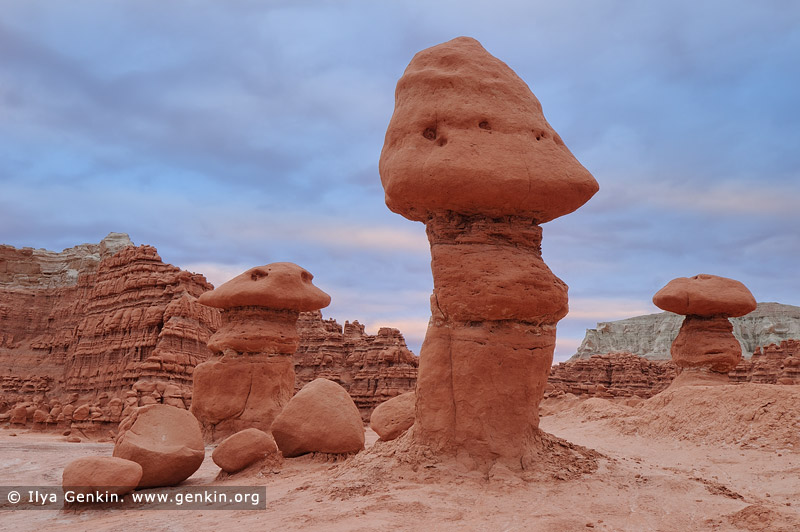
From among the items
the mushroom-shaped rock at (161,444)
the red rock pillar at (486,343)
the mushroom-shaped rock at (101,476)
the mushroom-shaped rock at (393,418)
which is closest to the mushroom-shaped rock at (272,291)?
the mushroom-shaped rock at (161,444)

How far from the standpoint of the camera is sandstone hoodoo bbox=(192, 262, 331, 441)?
1169 centimetres

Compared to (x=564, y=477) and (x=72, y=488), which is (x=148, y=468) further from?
(x=564, y=477)

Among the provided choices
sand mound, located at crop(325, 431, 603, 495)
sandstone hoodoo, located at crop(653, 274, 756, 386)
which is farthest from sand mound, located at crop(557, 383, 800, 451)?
sand mound, located at crop(325, 431, 603, 495)

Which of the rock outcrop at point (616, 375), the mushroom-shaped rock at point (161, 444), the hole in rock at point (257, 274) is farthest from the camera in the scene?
the rock outcrop at point (616, 375)

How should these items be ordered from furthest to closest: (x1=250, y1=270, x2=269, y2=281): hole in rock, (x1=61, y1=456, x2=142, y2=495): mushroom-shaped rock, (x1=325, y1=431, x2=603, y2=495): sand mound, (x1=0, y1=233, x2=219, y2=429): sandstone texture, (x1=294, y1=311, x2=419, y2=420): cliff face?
(x1=294, y1=311, x2=419, y2=420): cliff face → (x1=0, y1=233, x2=219, y2=429): sandstone texture → (x1=250, y1=270, x2=269, y2=281): hole in rock → (x1=61, y1=456, x2=142, y2=495): mushroom-shaped rock → (x1=325, y1=431, x2=603, y2=495): sand mound

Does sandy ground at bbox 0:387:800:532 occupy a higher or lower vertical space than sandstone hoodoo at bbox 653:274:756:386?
lower

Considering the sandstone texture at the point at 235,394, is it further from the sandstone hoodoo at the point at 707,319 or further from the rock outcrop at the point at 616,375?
the rock outcrop at the point at 616,375

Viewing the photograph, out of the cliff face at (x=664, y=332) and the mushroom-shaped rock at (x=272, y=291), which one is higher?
the cliff face at (x=664, y=332)

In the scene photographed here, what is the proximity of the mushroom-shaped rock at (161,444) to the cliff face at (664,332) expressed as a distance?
47.3m

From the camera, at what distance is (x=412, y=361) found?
28172mm

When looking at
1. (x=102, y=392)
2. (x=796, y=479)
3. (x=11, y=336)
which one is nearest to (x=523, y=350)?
(x=796, y=479)

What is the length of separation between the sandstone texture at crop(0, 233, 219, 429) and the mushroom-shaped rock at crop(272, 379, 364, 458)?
10.4 metres

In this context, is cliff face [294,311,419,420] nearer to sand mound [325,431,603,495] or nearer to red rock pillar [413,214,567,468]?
sand mound [325,431,603,495]

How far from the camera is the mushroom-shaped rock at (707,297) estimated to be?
583 inches
